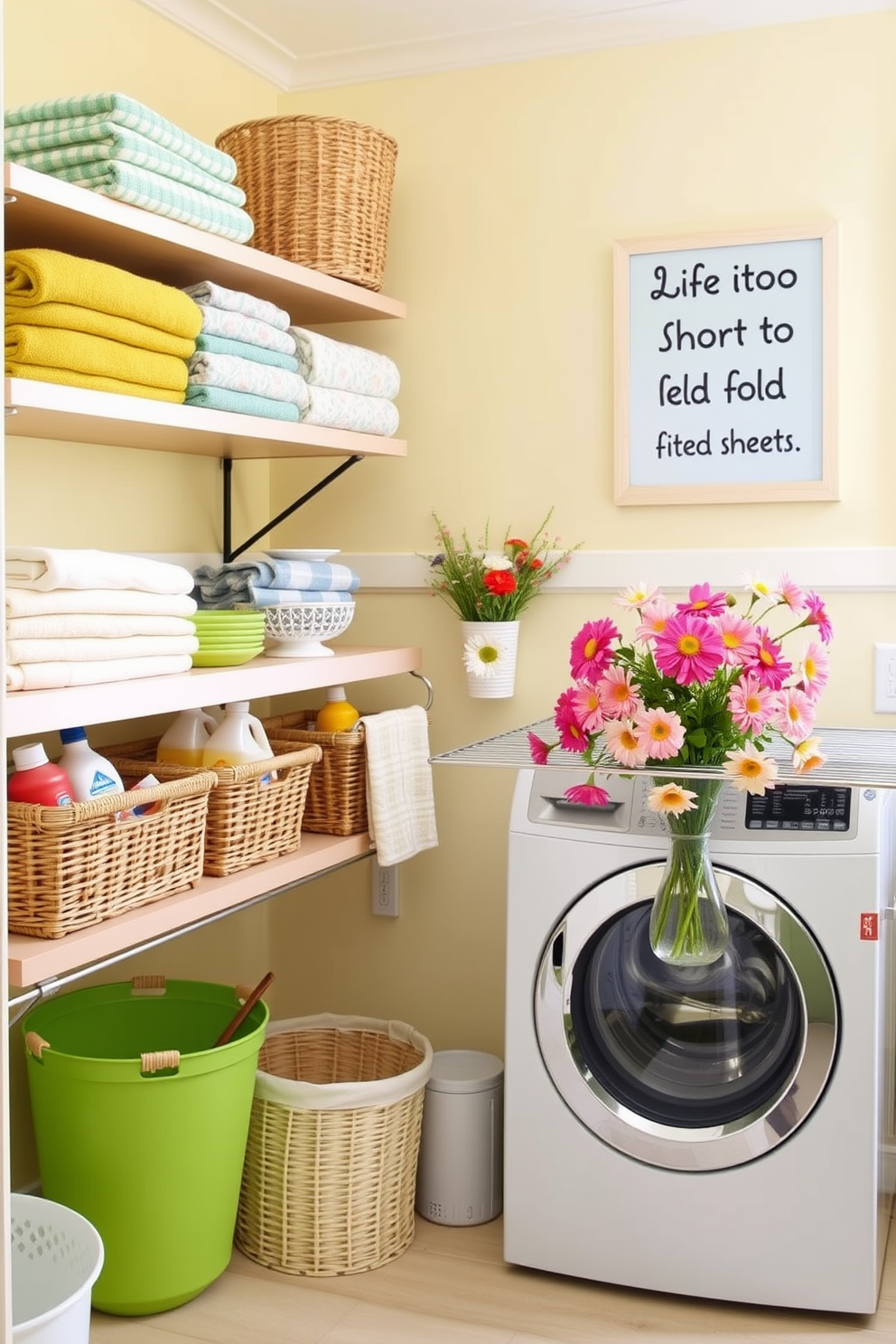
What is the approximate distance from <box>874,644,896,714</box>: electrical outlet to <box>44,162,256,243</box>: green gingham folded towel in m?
1.31

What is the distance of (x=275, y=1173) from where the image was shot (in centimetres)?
223

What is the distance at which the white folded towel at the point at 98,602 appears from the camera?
1.69m

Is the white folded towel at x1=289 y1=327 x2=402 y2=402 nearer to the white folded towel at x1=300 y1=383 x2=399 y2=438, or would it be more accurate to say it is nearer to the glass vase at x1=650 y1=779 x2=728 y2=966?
the white folded towel at x1=300 y1=383 x2=399 y2=438

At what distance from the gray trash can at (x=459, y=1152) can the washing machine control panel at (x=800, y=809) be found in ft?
2.48

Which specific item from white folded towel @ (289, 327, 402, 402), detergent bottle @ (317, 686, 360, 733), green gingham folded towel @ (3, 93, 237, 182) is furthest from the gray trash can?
green gingham folded towel @ (3, 93, 237, 182)

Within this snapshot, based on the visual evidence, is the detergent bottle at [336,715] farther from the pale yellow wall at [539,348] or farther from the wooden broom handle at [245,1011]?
the wooden broom handle at [245,1011]

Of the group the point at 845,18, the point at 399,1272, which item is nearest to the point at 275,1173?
the point at 399,1272

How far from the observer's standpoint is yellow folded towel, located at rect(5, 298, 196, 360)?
178cm

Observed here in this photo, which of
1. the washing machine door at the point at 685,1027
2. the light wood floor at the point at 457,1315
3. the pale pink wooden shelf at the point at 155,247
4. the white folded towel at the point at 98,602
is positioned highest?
the pale pink wooden shelf at the point at 155,247

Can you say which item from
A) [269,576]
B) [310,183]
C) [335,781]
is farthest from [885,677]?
[310,183]

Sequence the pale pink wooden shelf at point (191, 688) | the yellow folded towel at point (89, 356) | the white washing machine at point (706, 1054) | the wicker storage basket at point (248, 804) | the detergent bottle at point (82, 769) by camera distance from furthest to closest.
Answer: the wicker storage basket at point (248, 804) → the white washing machine at point (706, 1054) → the detergent bottle at point (82, 769) → the yellow folded towel at point (89, 356) → the pale pink wooden shelf at point (191, 688)

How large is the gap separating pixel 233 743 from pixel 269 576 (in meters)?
0.30

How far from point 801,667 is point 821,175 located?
3.70ft

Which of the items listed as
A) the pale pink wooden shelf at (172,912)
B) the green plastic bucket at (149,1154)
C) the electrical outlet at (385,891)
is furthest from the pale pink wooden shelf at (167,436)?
the electrical outlet at (385,891)
